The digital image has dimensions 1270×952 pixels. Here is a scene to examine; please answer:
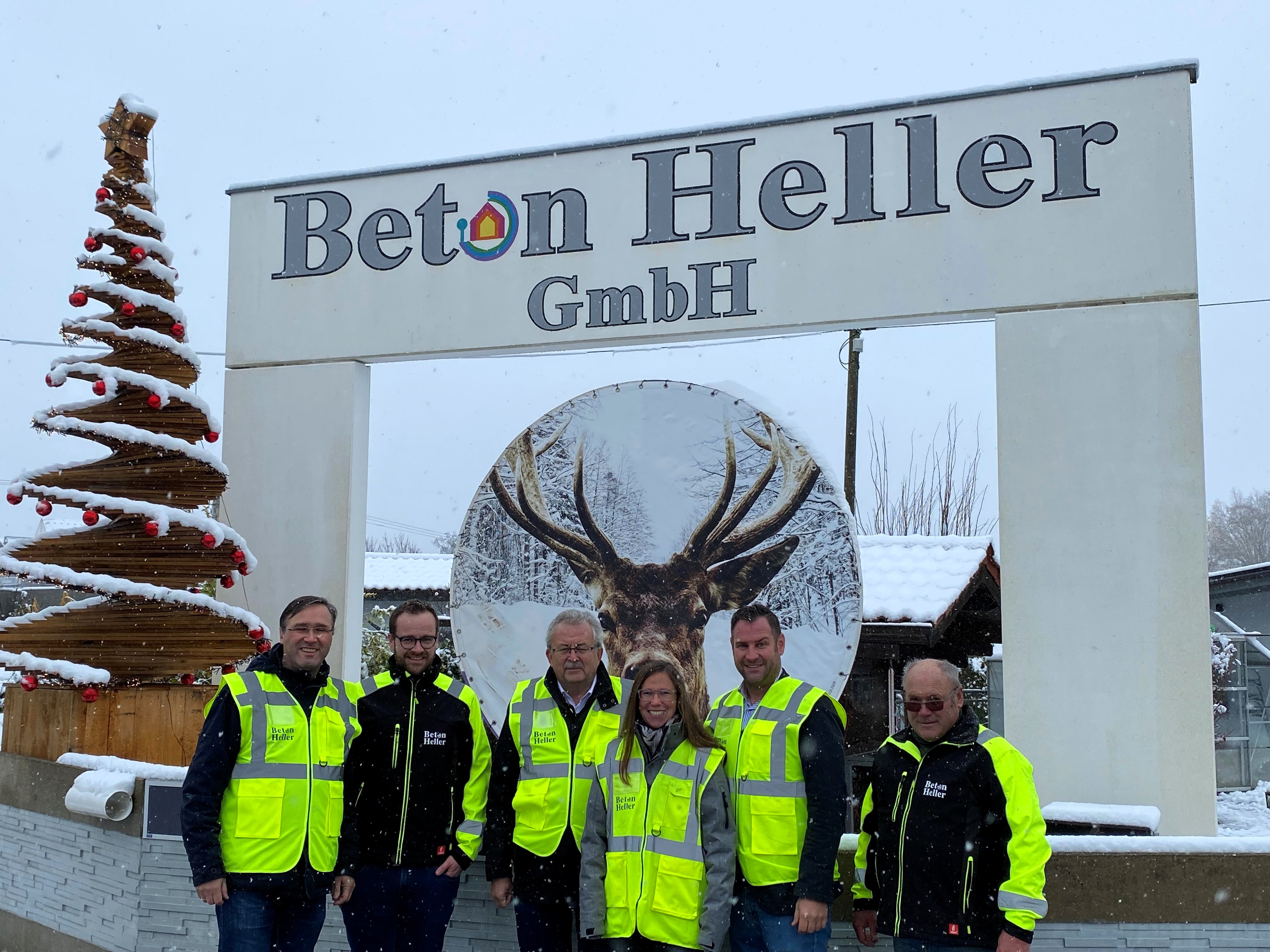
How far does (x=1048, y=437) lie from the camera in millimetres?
6488

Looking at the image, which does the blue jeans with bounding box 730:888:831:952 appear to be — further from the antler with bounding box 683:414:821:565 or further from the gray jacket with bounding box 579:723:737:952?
the antler with bounding box 683:414:821:565

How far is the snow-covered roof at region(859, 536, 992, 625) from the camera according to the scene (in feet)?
30.6

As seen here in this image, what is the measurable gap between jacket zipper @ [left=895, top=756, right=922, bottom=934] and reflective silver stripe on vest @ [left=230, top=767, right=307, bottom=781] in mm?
1890

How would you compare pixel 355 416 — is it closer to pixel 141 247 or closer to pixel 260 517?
pixel 260 517

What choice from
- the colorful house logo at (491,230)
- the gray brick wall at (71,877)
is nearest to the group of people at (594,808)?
the gray brick wall at (71,877)

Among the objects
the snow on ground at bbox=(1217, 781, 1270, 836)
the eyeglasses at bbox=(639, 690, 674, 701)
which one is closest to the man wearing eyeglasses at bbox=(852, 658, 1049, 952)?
the eyeglasses at bbox=(639, 690, 674, 701)

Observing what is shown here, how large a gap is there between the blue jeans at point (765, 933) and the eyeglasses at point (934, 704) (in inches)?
26.8

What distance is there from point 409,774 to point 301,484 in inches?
166

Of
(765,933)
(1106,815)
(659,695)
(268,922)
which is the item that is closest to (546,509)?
(1106,815)

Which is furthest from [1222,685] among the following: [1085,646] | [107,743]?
[107,743]

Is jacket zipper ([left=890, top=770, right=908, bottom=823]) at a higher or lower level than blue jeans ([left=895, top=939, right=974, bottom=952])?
higher

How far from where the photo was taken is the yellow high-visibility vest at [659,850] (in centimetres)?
357

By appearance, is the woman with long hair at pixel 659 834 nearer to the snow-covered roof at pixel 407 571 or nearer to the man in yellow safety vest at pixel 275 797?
the man in yellow safety vest at pixel 275 797

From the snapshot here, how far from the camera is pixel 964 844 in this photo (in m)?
3.40
